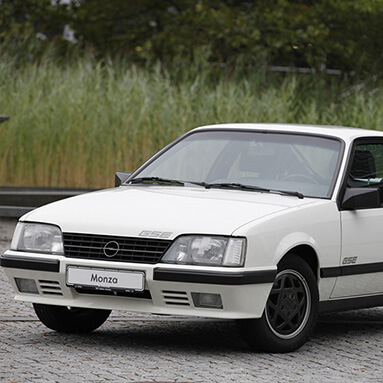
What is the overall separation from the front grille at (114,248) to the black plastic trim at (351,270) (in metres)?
1.21

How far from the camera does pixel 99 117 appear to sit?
58.1 feet

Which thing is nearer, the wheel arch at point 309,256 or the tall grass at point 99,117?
the wheel arch at point 309,256

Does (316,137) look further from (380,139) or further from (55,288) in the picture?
(55,288)

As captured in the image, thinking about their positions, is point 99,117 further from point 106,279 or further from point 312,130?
point 106,279

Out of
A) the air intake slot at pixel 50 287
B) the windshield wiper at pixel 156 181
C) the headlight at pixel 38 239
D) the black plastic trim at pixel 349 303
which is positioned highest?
the windshield wiper at pixel 156 181

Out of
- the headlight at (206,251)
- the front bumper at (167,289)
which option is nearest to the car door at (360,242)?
the front bumper at (167,289)

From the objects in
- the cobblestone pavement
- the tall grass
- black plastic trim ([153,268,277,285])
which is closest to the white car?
black plastic trim ([153,268,277,285])

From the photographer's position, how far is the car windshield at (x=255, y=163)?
8.48 metres

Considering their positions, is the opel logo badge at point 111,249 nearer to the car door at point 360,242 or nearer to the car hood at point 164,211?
the car hood at point 164,211

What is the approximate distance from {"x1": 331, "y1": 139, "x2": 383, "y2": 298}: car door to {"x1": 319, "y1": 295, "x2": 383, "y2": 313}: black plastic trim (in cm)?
4

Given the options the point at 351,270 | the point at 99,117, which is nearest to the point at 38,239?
the point at 351,270

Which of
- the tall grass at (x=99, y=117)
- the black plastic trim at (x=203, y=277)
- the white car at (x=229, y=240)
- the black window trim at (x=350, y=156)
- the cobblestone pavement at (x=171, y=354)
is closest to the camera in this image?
the cobblestone pavement at (x=171, y=354)

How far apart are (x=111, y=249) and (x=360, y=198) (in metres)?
1.76

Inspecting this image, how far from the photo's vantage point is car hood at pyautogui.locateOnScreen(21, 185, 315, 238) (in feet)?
24.6
